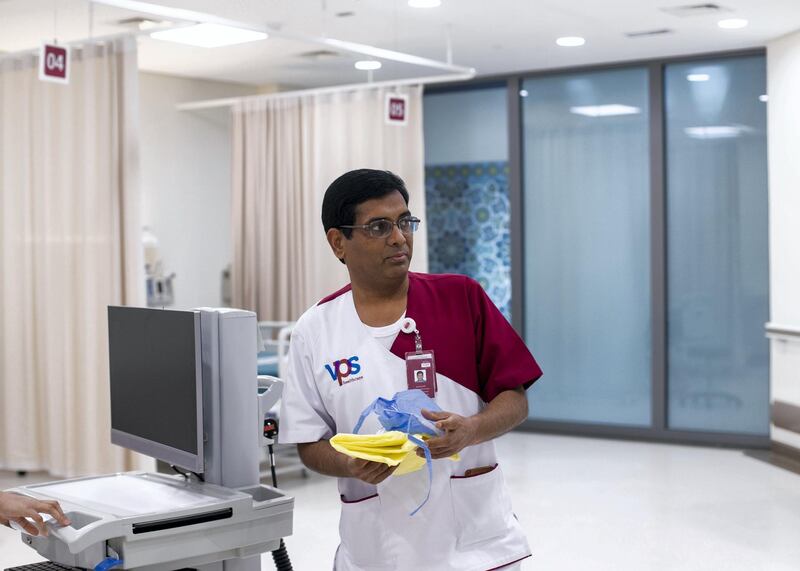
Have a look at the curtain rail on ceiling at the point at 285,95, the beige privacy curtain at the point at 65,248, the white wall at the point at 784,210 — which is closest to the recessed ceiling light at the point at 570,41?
the curtain rail on ceiling at the point at 285,95

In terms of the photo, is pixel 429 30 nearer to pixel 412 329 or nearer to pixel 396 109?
pixel 396 109

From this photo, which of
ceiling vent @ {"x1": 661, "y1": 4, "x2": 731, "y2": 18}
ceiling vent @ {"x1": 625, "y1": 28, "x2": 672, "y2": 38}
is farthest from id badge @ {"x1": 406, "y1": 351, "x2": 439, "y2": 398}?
ceiling vent @ {"x1": 625, "y1": 28, "x2": 672, "y2": 38}

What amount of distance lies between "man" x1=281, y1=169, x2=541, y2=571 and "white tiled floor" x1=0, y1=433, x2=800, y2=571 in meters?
2.75

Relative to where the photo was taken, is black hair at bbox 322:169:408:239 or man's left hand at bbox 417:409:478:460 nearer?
man's left hand at bbox 417:409:478:460

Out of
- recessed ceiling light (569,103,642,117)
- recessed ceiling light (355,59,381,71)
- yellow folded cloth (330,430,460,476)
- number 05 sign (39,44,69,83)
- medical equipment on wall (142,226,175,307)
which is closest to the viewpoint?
yellow folded cloth (330,430,460,476)

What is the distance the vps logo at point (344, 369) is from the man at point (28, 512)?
0.67 meters

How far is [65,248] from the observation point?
19.8 ft

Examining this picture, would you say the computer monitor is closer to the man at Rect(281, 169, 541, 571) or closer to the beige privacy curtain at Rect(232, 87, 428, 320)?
the man at Rect(281, 169, 541, 571)

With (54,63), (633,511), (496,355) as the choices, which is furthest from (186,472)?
(633,511)

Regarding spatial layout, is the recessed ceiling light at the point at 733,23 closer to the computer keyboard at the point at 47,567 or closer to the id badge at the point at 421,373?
the id badge at the point at 421,373

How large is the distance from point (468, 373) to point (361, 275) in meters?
0.29

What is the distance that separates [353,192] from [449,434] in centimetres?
50

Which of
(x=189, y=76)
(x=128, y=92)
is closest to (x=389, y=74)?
(x=189, y=76)

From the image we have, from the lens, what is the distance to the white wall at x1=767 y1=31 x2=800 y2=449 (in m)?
6.72
